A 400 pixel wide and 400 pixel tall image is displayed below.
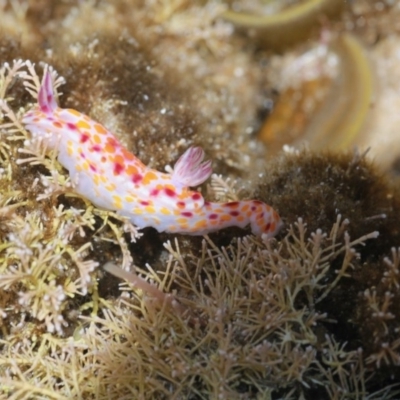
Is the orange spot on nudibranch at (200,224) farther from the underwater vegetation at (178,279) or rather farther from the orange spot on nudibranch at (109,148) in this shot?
the orange spot on nudibranch at (109,148)

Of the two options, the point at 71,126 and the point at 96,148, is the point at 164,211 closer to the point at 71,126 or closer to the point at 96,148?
the point at 96,148

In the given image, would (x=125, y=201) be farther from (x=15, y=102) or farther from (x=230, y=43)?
(x=230, y=43)

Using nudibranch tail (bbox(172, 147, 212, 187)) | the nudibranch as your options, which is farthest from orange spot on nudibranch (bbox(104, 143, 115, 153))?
nudibranch tail (bbox(172, 147, 212, 187))

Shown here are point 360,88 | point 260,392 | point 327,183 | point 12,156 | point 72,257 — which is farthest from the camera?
point 360,88

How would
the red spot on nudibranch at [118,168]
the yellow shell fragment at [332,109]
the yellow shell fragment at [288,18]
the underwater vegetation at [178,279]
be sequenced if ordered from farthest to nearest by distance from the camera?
1. the yellow shell fragment at [288,18]
2. the yellow shell fragment at [332,109]
3. the red spot on nudibranch at [118,168]
4. the underwater vegetation at [178,279]

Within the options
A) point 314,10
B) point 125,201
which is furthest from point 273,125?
point 125,201

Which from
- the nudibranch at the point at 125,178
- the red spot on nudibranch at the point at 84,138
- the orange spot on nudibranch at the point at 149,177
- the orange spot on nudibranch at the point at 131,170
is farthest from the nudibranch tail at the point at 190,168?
the red spot on nudibranch at the point at 84,138

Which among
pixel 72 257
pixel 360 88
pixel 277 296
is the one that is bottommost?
pixel 72 257
